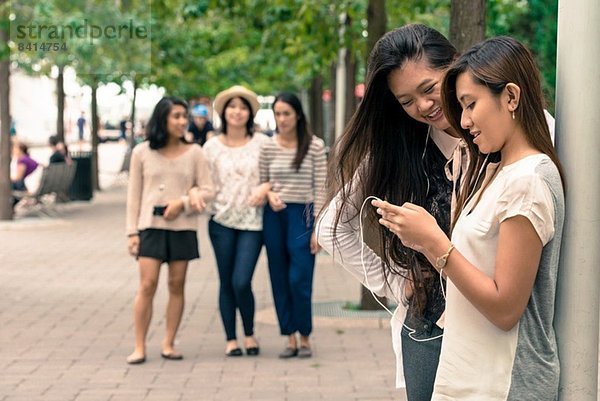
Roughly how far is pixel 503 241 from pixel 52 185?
61.1 ft

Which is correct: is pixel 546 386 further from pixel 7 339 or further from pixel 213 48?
pixel 213 48

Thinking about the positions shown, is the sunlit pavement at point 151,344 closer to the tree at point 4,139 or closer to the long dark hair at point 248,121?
the long dark hair at point 248,121

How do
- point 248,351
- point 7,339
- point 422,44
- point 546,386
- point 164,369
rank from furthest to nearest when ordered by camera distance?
point 7,339, point 248,351, point 164,369, point 422,44, point 546,386

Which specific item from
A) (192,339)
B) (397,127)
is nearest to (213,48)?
(192,339)

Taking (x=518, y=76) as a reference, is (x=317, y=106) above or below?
below

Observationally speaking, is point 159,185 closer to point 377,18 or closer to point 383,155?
point 377,18

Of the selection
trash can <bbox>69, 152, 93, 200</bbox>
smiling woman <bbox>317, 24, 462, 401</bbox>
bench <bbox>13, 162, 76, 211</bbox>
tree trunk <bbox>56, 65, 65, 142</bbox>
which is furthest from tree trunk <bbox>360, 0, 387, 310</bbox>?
tree trunk <bbox>56, 65, 65, 142</bbox>

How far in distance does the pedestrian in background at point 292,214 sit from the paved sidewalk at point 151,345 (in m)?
0.30

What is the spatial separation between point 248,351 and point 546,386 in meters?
6.12

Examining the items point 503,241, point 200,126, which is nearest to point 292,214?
point 503,241

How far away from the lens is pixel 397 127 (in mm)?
3545

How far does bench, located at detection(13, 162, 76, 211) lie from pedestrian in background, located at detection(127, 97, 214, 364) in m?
11.9

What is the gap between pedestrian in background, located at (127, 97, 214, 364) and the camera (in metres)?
8.48

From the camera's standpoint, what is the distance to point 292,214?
8703mm
